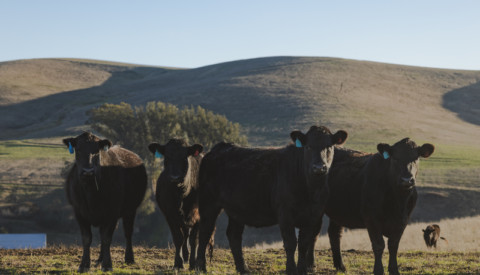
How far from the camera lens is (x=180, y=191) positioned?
10102mm

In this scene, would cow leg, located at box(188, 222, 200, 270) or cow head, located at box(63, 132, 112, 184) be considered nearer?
cow head, located at box(63, 132, 112, 184)

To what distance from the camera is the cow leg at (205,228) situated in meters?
9.86

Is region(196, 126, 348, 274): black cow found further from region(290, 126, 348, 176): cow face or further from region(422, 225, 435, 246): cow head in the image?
region(422, 225, 435, 246): cow head

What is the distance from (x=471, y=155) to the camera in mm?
48406

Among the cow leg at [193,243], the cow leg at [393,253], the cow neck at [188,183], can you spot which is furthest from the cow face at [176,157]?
the cow leg at [393,253]

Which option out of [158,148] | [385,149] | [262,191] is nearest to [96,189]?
[158,148]

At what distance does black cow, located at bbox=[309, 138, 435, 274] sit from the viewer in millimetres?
8422

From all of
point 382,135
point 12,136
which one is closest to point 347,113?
point 382,135

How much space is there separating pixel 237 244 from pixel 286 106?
197 feet

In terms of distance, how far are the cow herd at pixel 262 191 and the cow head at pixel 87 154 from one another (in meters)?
0.02

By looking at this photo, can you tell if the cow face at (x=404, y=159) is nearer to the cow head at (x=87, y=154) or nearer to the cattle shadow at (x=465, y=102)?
the cow head at (x=87, y=154)

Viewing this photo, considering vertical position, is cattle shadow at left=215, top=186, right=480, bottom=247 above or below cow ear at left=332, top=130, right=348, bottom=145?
below

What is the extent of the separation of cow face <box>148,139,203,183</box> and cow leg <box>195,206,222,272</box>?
2.80 feet

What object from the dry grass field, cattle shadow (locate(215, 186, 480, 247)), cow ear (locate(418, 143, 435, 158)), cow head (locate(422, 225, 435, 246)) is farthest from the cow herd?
cattle shadow (locate(215, 186, 480, 247))
